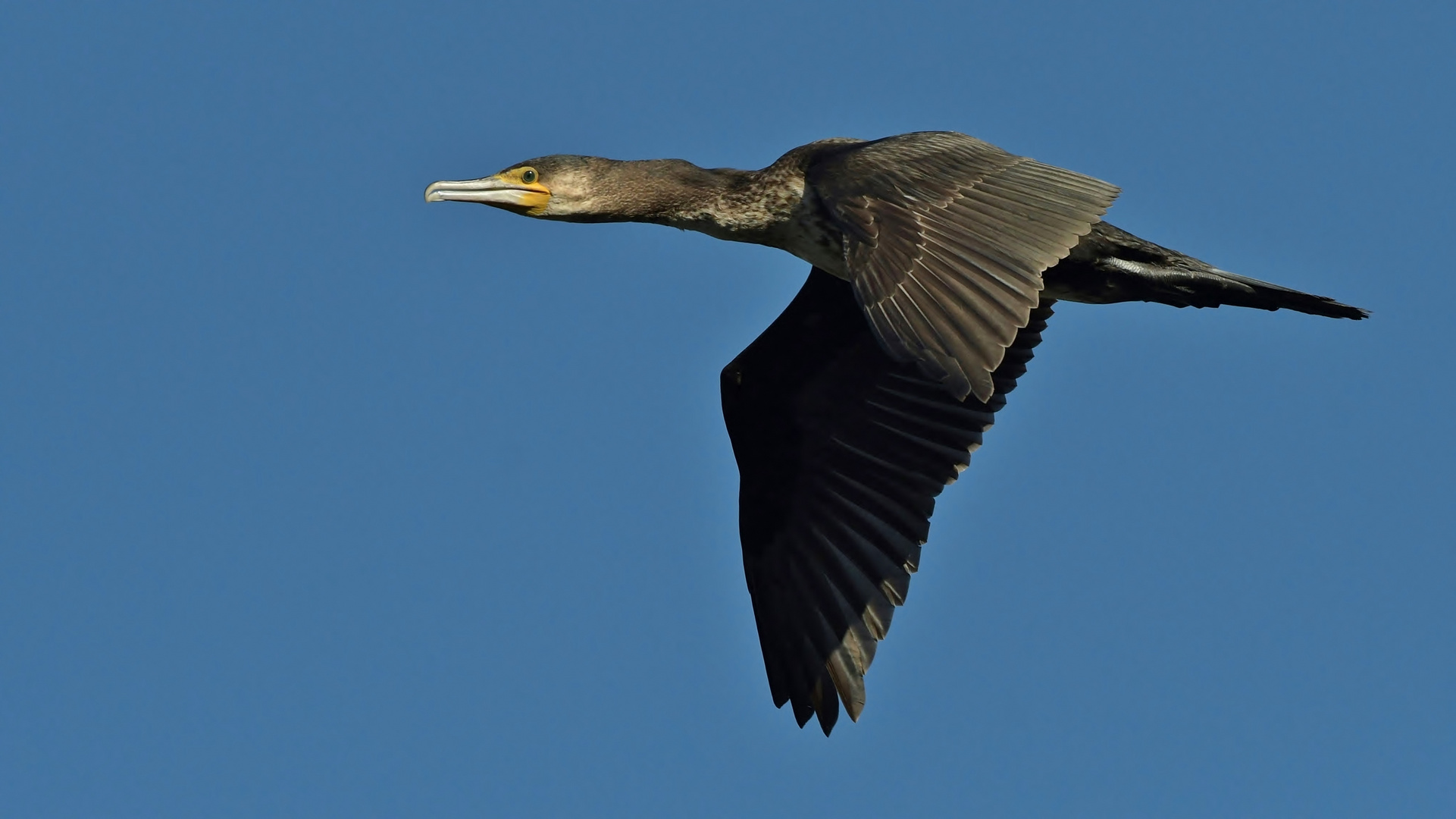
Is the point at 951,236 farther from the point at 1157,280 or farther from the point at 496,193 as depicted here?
the point at 496,193

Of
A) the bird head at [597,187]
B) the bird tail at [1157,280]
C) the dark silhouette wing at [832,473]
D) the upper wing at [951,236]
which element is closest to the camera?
the upper wing at [951,236]

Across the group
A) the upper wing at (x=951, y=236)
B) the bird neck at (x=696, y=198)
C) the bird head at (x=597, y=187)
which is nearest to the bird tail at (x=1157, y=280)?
the upper wing at (x=951, y=236)

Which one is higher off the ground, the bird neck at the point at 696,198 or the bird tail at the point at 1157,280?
the bird neck at the point at 696,198

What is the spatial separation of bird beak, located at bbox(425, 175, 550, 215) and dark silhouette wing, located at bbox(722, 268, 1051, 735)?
2.07 m

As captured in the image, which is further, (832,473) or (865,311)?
(832,473)

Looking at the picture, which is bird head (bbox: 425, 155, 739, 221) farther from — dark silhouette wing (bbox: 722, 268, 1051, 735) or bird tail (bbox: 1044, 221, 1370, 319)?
bird tail (bbox: 1044, 221, 1370, 319)

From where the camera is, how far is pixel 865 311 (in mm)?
9977

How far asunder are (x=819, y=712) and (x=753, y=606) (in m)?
0.95

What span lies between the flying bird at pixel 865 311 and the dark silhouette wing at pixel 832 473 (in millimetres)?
13

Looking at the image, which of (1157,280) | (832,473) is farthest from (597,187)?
(1157,280)

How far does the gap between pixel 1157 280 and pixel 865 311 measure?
125 inches

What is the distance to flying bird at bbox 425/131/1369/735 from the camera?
10.1 m

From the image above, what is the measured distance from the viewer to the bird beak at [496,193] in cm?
1241

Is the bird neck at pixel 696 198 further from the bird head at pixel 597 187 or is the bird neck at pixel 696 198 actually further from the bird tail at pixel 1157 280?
the bird tail at pixel 1157 280
